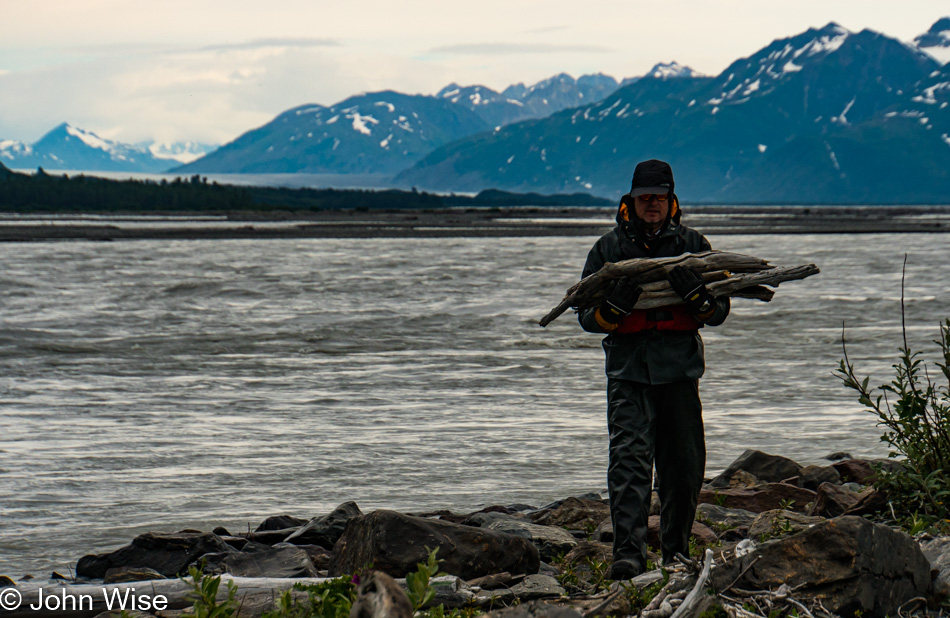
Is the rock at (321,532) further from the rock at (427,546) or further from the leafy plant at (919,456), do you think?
the leafy plant at (919,456)

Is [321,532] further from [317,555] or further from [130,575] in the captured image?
[130,575]

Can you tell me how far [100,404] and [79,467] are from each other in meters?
4.19

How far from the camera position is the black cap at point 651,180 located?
17.9 feet

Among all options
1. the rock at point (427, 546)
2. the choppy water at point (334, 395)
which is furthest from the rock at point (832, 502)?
the choppy water at point (334, 395)

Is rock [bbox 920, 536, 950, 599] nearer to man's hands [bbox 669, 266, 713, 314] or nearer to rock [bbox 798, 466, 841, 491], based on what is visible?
man's hands [bbox 669, 266, 713, 314]

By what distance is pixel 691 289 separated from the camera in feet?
17.5

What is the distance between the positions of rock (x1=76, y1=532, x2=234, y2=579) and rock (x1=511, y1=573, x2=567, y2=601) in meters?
2.59

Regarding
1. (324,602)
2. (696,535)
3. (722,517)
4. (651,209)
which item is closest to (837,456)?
Result: (722,517)

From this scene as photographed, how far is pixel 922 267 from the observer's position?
45.1 metres

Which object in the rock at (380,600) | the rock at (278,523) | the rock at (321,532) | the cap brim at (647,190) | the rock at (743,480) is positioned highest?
the cap brim at (647,190)

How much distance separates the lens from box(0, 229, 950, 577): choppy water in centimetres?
948

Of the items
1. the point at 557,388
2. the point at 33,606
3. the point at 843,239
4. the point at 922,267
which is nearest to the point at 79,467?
the point at 33,606

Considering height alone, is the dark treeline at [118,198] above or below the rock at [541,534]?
above

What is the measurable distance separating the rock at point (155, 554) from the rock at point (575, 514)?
2449 millimetres
